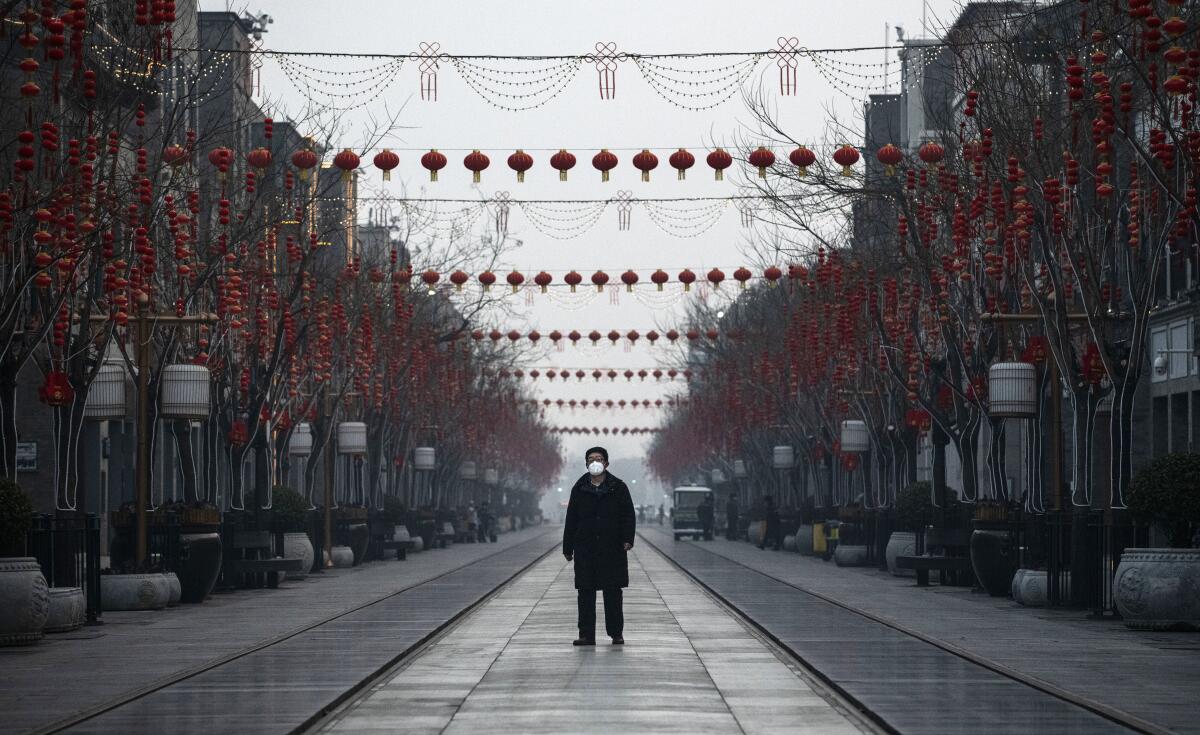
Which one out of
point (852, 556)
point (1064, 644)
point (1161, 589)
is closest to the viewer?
point (1064, 644)

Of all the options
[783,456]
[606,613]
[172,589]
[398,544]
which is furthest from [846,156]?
[783,456]

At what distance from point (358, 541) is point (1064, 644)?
1266 inches

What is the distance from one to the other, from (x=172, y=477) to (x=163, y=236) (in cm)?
2413

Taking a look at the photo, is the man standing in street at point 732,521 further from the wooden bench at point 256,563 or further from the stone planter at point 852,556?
the wooden bench at point 256,563

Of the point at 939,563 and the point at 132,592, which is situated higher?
the point at 939,563

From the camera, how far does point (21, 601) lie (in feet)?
70.2

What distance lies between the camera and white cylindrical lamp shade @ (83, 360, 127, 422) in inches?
1200

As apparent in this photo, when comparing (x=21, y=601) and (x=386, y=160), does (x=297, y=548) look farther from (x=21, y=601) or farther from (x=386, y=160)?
(x=21, y=601)

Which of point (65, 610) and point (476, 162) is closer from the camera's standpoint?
point (65, 610)

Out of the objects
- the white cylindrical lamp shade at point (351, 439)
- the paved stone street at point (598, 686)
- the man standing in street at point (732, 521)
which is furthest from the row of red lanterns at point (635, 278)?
the man standing in street at point (732, 521)

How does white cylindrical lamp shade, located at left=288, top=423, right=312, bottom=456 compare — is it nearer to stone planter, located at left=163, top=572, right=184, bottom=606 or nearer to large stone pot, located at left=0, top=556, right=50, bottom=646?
stone planter, located at left=163, top=572, right=184, bottom=606

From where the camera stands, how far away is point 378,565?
5238cm

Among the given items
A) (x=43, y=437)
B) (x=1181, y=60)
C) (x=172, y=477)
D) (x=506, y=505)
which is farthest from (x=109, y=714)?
(x=506, y=505)

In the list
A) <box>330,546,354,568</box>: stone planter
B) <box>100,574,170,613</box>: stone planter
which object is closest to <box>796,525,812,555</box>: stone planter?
<box>330,546,354,568</box>: stone planter
